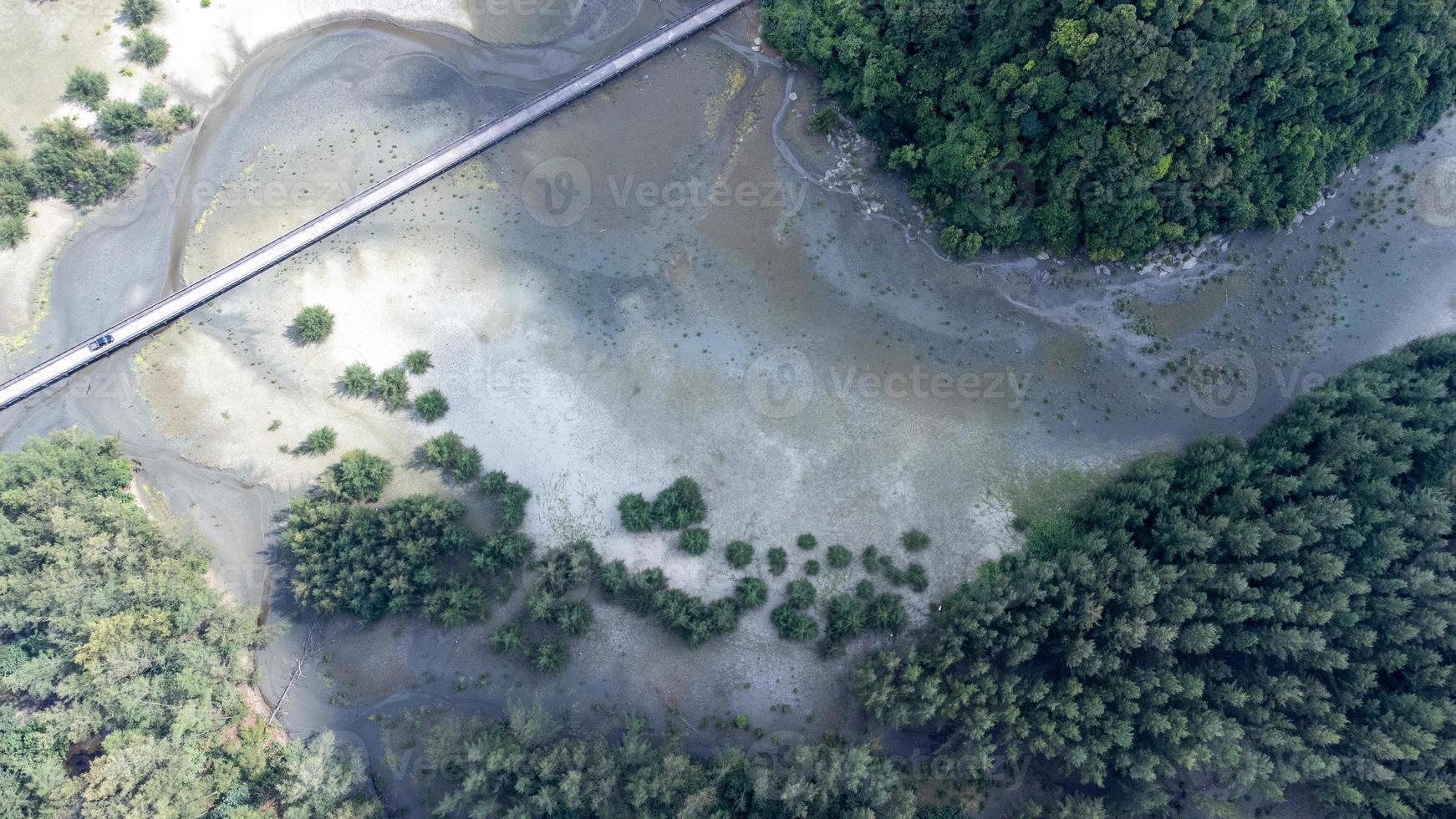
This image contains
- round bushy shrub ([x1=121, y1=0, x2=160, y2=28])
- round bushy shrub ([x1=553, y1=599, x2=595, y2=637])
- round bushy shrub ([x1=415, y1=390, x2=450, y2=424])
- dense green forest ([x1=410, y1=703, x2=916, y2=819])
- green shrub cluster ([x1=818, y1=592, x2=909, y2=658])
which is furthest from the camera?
round bushy shrub ([x1=121, y1=0, x2=160, y2=28])

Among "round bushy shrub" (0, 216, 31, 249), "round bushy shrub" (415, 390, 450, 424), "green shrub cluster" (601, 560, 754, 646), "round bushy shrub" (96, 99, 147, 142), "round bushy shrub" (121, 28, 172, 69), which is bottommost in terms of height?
"green shrub cluster" (601, 560, 754, 646)

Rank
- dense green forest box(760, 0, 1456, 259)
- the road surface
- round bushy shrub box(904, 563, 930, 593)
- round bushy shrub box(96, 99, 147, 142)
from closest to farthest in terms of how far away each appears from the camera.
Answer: dense green forest box(760, 0, 1456, 259) < round bushy shrub box(904, 563, 930, 593) < the road surface < round bushy shrub box(96, 99, 147, 142)

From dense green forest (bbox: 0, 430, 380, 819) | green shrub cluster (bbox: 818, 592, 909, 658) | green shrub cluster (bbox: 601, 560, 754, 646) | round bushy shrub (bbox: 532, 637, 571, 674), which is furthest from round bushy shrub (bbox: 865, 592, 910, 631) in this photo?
dense green forest (bbox: 0, 430, 380, 819)

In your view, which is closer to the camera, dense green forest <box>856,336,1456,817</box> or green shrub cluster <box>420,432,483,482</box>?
dense green forest <box>856,336,1456,817</box>

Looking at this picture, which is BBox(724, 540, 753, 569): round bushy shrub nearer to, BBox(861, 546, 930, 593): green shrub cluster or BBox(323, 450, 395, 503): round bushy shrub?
BBox(861, 546, 930, 593): green shrub cluster

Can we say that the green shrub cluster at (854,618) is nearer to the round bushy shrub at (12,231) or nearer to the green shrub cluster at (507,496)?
the green shrub cluster at (507,496)

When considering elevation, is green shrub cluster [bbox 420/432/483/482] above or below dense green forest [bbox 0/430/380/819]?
above
